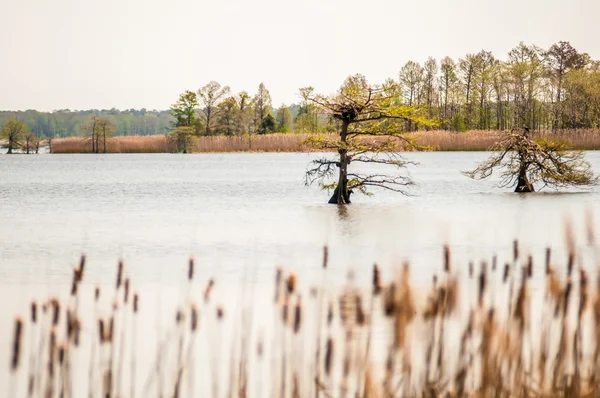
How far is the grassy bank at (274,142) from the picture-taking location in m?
68.3

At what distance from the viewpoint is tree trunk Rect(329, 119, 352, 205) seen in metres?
22.2

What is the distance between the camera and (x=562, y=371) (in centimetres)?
481

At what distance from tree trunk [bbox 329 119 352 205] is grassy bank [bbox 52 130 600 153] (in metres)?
27.9

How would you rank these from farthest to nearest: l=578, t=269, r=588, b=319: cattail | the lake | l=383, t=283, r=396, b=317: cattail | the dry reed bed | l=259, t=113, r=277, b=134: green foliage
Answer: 1. l=259, t=113, r=277, b=134: green foliage
2. the lake
3. l=578, t=269, r=588, b=319: cattail
4. the dry reed bed
5. l=383, t=283, r=396, b=317: cattail

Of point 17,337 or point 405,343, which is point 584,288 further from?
point 17,337

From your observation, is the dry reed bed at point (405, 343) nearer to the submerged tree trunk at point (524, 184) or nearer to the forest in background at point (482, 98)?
the submerged tree trunk at point (524, 184)

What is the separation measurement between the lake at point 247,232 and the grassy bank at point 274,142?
23597mm

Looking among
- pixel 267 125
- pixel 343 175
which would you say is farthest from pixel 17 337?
pixel 267 125

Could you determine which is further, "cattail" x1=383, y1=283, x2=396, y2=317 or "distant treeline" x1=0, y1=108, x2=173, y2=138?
"distant treeline" x1=0, y1=108, x2=173, y2=138

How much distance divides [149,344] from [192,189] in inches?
1057

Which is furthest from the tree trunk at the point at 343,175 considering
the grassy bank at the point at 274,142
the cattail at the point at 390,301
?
the grassy bank at the point at 274,142

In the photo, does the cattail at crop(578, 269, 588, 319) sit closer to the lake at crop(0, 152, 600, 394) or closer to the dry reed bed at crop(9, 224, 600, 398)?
the dry reed bed at crop(9, 224, 600, 398)

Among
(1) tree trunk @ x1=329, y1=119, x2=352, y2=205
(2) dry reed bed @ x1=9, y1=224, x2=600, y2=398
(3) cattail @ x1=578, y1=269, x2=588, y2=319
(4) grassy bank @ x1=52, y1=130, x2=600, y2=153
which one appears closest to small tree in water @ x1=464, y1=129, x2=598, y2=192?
(1) tree trunk @ x1=329, y1=119, x2=352, y2=205

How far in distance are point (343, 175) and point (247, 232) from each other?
4.66 m
